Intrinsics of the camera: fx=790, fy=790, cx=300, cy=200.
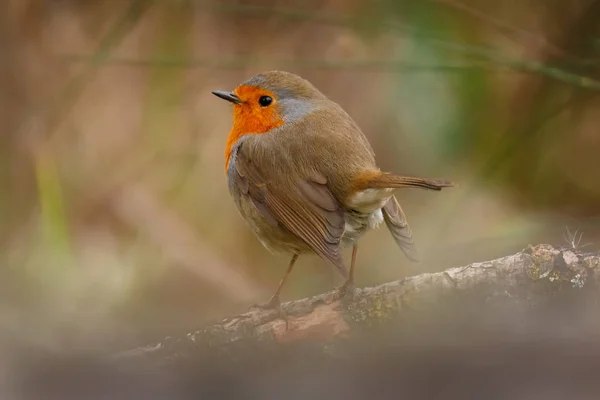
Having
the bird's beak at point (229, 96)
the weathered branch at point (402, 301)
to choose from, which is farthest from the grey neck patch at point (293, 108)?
the weathered branch at point (402, 301)

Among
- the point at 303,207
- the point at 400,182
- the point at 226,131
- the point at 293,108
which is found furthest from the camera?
the point at 226,131

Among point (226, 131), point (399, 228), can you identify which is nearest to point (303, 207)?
point (399, 228)

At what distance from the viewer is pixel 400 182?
6.20ft

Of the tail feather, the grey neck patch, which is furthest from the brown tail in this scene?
the grey neck patch

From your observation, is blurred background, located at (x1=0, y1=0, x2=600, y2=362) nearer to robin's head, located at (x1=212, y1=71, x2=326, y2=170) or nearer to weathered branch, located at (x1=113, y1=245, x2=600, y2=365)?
robin's head, located at (x1=212, y1=71, x2=326, y2=170)

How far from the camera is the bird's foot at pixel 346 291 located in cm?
173

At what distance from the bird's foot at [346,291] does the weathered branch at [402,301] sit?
5cm

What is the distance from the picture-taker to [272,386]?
78 cm

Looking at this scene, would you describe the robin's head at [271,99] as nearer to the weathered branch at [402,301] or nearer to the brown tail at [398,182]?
the brown tail at [398,182]

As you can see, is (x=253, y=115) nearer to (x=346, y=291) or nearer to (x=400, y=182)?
(x=400, y=182)

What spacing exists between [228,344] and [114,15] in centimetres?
300

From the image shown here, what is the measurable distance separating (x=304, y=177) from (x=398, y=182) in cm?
35

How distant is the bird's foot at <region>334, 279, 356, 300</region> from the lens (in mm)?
1730

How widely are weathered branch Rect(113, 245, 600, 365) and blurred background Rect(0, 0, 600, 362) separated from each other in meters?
0.82
